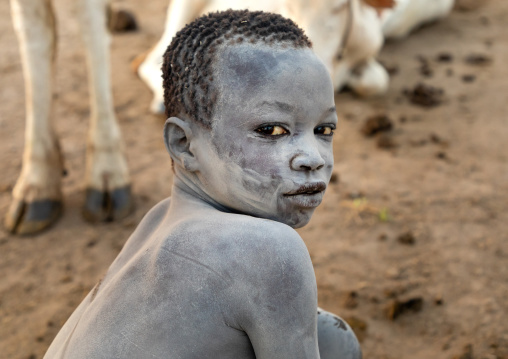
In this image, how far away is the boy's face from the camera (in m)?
1.33

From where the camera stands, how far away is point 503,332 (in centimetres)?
238

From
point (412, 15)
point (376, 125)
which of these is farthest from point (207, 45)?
point (412, 15)

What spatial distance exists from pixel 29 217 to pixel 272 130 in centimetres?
200

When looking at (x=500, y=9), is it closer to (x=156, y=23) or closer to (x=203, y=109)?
(x=156, y=23)

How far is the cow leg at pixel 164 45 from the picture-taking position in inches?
151

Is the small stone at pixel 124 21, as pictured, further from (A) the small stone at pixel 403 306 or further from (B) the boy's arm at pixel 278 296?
(B) the boy's arm at pixel 278 296

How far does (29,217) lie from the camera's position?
3.03 meters

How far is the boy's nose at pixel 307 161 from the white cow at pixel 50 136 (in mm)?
1900

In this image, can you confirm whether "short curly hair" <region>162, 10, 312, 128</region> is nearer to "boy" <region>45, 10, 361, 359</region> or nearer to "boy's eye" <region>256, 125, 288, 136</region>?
"boy" <region>45, 10, 361, 359</region>

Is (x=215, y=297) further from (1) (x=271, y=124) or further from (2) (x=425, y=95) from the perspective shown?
(2) (x=425, y=95)

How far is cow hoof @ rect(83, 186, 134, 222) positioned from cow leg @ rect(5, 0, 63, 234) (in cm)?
15

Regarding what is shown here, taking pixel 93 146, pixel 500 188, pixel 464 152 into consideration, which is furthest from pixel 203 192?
pixel 464 152

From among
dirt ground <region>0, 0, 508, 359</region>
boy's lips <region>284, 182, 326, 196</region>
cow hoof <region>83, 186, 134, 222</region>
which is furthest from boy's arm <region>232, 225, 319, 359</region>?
cow hoof <region>83, 186, 134, 222</region>

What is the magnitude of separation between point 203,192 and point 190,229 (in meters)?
0.19
